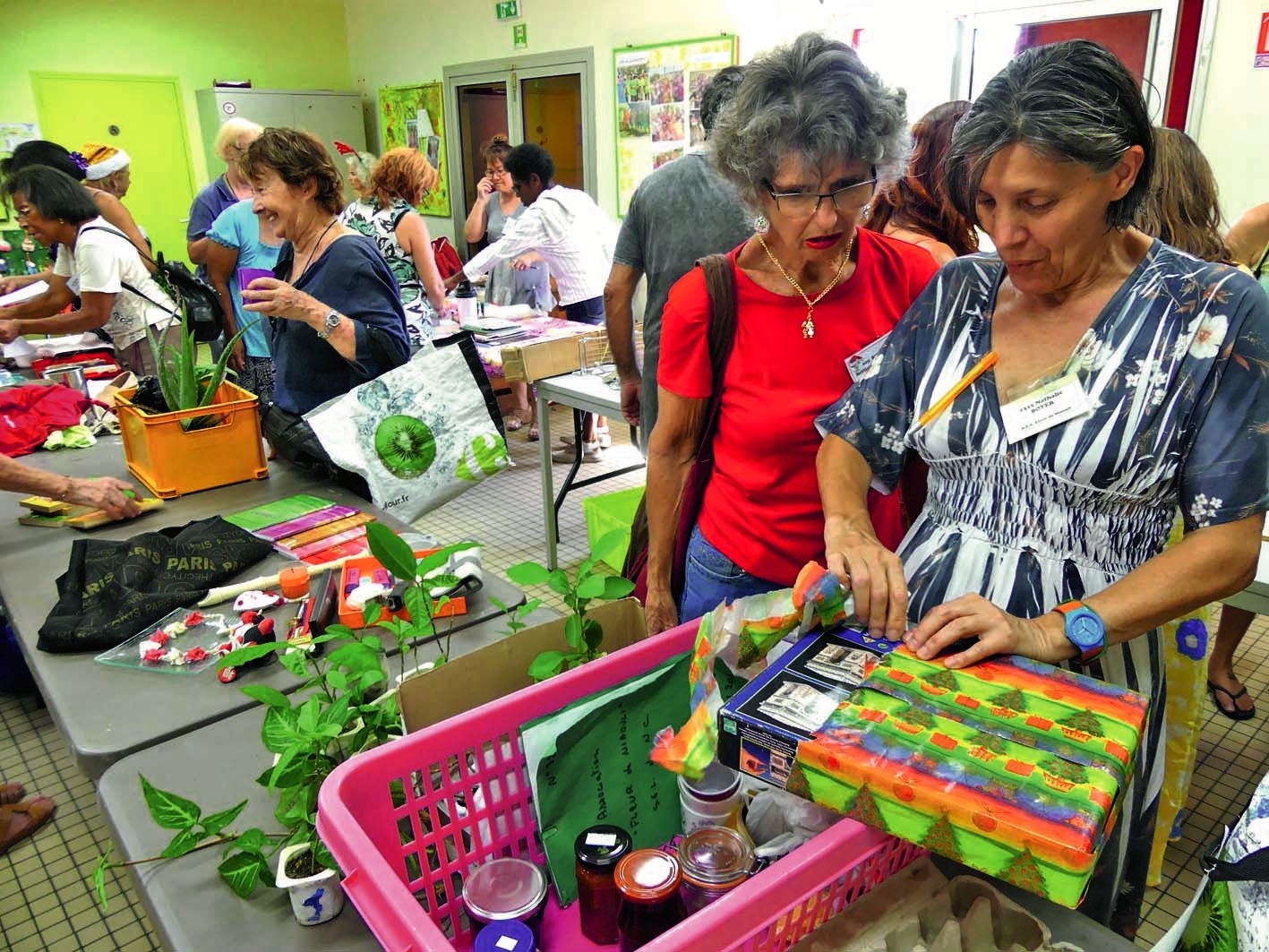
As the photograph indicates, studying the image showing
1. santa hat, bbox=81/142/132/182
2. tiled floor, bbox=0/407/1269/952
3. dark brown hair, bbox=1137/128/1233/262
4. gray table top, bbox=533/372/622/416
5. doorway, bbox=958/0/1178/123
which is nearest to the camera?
tiled floor, bbox=0/407/1269/952

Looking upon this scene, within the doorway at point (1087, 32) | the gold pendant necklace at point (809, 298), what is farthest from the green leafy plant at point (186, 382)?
the doorway at point (1087, 32)

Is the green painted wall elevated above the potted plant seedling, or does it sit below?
above

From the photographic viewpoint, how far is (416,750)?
85 cm

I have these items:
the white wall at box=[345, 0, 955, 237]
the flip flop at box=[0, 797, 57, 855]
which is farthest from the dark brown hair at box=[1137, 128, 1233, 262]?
the flip flop at box=[0, 797, 57, 855]

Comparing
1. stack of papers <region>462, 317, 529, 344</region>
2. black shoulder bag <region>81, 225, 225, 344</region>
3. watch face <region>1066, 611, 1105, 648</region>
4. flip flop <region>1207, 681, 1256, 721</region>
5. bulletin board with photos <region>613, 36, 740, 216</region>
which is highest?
bulletin board with photos <region>613, 36, 740, 216</region>

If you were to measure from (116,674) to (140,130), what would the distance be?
26.6 feet

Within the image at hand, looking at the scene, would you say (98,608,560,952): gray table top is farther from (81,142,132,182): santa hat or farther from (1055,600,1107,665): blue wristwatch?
(81,142,132,182): santa hat

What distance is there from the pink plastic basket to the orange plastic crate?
149cm

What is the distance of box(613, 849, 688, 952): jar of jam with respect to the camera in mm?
751

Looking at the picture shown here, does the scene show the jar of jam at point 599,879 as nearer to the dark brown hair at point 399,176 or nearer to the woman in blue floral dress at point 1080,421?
the woman in blue floral dress at point 1080,421

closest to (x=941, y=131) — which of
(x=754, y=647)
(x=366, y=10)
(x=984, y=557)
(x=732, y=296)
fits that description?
(x=732, y=296)

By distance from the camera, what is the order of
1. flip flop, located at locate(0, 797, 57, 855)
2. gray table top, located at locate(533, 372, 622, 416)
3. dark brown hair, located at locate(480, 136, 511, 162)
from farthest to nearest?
dark brown hair, located at locate(480, 136, 511, 162) < gray table top, located at locate(533, 372, 622, 416) < flip flop, located at locate(0, 797, 57, 855)

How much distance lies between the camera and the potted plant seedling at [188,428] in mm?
2061

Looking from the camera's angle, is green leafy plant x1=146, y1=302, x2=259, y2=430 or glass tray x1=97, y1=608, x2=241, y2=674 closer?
glass tray x1=97, y1=608, x2=241, y2=674
